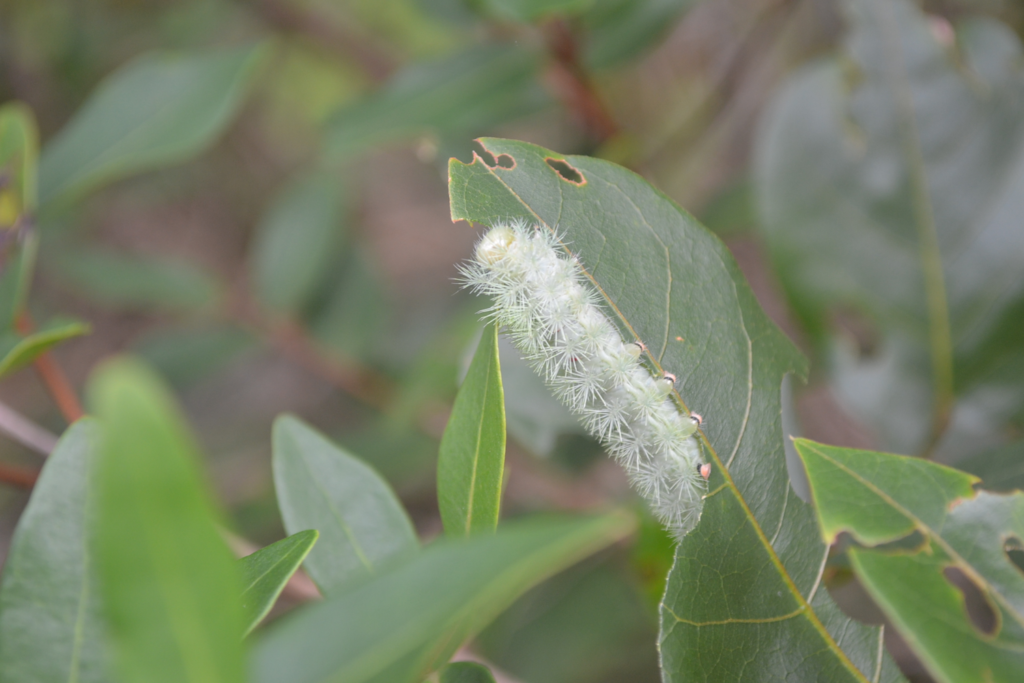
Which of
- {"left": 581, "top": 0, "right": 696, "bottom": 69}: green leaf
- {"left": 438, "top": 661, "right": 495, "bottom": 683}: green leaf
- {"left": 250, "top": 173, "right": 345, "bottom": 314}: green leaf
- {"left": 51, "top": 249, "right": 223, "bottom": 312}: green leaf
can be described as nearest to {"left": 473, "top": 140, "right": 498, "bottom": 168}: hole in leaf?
{"left": 581, "top": 0, "right": 696, "bottom": 69}: green leaf

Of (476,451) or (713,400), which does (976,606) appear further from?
(476,451)

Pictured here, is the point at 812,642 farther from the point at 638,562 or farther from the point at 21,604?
the point at 21,604

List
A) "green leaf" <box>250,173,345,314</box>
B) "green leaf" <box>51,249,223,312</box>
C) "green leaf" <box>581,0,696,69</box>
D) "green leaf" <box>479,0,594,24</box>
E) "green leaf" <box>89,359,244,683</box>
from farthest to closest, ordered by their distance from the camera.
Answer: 1. "green leaf" <box>51,249,223,312</box>
2. "green leaf" <box>250,173,345,314</box>
3. "green leaf" <box>581,0,696,69</box>
4. "green leaf" <box>479,0,594,24</box>
5. "green leaf" <box>89,359,244,683</box>

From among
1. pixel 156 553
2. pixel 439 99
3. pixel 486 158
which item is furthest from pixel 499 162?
pixel 156 553

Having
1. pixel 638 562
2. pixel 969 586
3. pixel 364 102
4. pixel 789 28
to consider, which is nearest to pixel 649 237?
pixel 638 562

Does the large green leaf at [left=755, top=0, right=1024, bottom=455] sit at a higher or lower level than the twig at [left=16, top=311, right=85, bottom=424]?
higher

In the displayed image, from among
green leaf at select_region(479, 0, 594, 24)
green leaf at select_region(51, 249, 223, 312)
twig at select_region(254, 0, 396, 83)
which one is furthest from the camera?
twig at select_region(254, 0, 396, 83)

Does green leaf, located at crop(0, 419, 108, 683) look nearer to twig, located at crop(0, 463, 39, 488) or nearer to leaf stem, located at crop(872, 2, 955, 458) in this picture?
twig, located at crop(0, 463, 39, 488)
